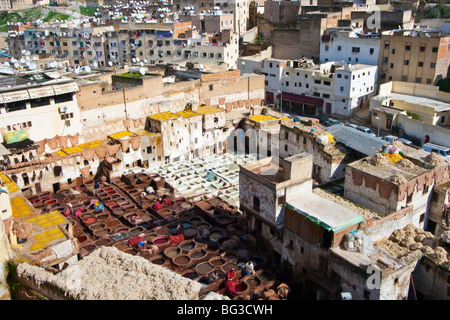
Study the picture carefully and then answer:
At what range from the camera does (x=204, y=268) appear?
24750 mm

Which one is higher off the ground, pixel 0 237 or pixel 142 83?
pixel 142 83

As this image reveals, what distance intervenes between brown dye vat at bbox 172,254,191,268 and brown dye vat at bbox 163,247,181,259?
0.42m

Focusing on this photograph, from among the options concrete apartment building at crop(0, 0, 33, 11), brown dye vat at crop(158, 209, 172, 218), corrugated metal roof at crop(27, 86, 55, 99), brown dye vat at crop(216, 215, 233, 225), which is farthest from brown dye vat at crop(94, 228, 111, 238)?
concrete apartment building at crop(0, 0, 33, 11)

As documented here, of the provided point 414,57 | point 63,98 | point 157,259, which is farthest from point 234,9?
point 157,259

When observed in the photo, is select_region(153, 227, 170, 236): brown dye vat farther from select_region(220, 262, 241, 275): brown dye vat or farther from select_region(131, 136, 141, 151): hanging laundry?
select_region(131, 136, 141, 151): hanging laundry

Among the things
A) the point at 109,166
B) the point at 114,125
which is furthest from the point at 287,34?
the point at 109,166

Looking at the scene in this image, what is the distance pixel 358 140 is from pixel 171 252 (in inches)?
649

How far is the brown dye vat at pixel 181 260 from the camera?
81.7 ft

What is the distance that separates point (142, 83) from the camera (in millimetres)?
42875

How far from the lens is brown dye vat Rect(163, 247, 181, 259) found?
2594cm

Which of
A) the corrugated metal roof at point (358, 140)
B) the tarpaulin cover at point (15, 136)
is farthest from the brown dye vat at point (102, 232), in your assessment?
the corrugated metal roof at point (358, 140)

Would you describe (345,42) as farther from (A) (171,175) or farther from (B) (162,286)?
(B) (162,286)

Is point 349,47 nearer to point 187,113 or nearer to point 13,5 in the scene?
point 187,113

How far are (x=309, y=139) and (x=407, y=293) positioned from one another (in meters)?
16.3
